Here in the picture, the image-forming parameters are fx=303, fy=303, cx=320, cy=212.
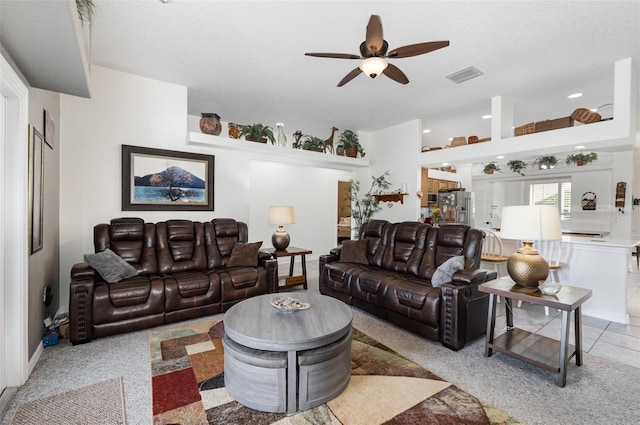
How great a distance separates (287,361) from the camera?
185cm

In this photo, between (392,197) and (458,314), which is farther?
(392,197)

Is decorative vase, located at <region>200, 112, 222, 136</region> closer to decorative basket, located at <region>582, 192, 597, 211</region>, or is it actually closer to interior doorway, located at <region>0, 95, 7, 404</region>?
interior doorway, located at <region>0, 95, 7, 404</region>

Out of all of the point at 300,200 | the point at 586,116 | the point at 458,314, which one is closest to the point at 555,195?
the point at 586,116

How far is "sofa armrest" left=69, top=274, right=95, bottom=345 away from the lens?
2.73 metres

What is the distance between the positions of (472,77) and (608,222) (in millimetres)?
6111

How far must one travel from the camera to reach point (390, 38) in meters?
2.97

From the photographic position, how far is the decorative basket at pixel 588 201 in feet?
23.9

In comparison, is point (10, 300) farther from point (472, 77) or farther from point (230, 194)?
point (472, 77)

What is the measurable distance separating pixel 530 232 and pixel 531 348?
0.96m

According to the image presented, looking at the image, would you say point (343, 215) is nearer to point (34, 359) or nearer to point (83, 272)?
point (83, 272)

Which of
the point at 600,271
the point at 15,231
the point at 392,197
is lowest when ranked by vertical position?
the point at 600,271

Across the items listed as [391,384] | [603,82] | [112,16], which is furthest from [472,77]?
[112,16]

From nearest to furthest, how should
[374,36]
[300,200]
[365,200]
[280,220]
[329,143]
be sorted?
[374,36] → [280,220] → [329,143] → [365,200] → [300,200]

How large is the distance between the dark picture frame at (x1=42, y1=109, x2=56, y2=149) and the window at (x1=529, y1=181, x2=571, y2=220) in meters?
9.86
